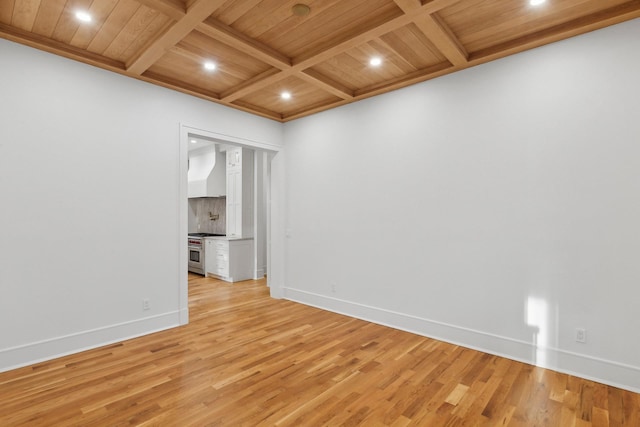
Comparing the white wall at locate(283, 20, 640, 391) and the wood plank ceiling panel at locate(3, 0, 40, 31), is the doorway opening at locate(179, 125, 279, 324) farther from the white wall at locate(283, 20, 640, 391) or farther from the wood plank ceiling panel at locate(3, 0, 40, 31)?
the wood plank ceiling panel at locate(3, 0, 40, 31)

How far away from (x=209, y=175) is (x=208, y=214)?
1326 millimetres

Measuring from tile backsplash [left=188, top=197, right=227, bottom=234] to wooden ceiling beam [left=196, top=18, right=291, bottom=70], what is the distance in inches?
199

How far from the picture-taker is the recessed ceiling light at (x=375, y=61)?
126 inches

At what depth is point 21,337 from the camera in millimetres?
2820

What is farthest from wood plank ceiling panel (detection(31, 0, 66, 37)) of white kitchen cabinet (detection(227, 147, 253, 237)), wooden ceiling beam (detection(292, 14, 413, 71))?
white kitchen cabinet (detection(227, 147, 253, 237))

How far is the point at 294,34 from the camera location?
279 cm

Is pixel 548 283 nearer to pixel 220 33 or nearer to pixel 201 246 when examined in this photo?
pixel 220 33

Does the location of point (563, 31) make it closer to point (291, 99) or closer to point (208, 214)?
point (291, 99)

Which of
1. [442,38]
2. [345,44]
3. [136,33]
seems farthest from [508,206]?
[136,33]

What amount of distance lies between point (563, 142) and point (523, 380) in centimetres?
202

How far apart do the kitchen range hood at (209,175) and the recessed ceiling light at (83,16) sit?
4.75 meters

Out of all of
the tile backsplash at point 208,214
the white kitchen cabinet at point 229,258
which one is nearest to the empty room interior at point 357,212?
the white kitchen cabinet at point 229,258

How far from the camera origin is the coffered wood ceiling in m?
2.40

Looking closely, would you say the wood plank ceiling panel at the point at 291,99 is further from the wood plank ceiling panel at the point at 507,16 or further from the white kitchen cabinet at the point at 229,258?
the white kitchen cabinet at the point at 229,258
